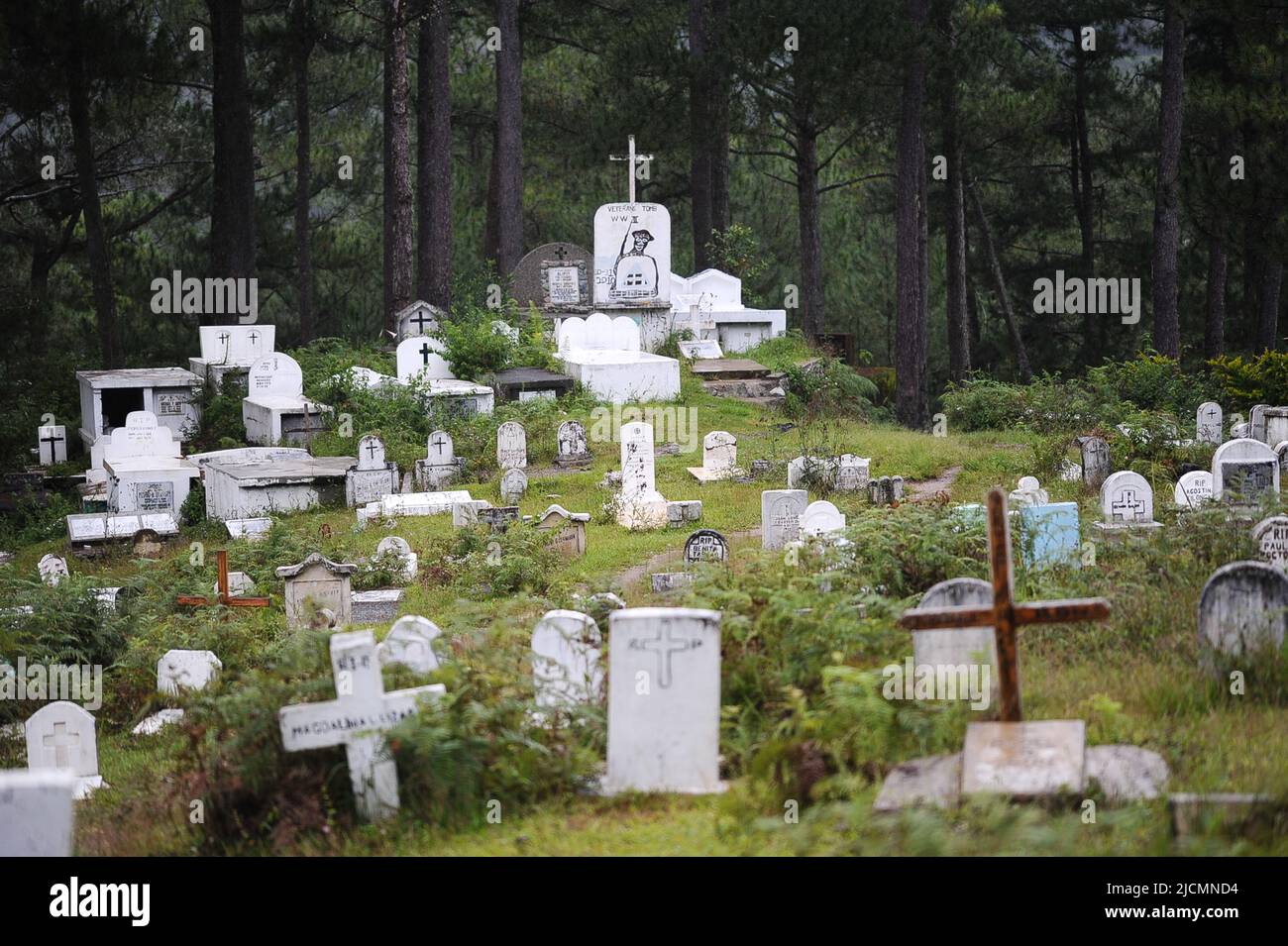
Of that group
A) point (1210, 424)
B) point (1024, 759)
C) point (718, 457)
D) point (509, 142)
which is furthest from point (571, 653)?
point (509, 142)

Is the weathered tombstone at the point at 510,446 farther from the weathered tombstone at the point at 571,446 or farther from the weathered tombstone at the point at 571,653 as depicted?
the weathered tombstone at the point at 571,653

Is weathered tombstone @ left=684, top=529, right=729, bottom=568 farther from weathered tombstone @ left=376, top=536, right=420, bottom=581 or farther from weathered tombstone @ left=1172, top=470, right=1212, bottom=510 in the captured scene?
weathered tombstone @ left=1172, top=470, right=1212, bottom=510

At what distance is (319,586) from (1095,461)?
8.23 metres

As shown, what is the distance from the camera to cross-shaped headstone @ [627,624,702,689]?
6.68m

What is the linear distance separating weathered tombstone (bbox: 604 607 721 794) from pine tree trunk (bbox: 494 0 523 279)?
69.5ft

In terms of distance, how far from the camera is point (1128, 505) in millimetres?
11781

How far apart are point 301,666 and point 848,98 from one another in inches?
812

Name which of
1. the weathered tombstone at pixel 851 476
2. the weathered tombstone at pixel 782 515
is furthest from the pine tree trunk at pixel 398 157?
the weathered tombstone at pixel 782 515

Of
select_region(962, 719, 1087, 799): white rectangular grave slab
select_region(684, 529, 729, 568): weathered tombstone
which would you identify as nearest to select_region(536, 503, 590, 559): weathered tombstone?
select_region(684, 529, 729, 568): weathered tombstone

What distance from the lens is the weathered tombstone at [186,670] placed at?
10.2 meters

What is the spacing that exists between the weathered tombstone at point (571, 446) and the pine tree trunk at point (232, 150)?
382 inches

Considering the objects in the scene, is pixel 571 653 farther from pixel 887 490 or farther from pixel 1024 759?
pixel 887 490

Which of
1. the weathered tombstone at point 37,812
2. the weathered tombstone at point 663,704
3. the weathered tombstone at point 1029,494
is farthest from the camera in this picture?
the weathered tombstone at point 1029,494

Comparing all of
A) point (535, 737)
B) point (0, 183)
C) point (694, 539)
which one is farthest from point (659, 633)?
point (0, 183)
